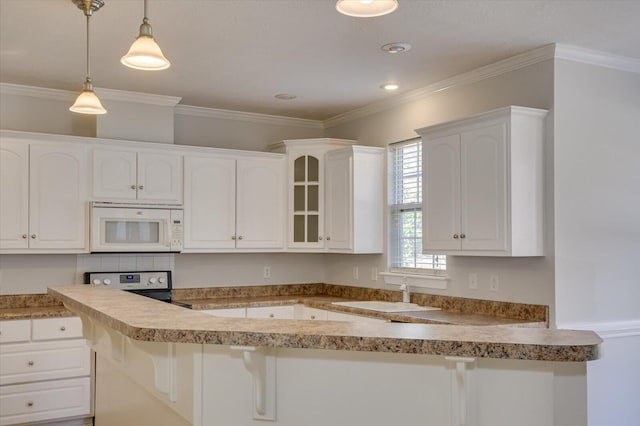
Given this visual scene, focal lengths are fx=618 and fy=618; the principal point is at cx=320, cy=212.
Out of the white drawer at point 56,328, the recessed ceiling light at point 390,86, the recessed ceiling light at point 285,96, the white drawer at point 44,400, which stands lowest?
the white drawer at point 44,400

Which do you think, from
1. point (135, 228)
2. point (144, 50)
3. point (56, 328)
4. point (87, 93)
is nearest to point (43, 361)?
point (56, 328)

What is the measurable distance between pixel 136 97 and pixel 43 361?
2.17m

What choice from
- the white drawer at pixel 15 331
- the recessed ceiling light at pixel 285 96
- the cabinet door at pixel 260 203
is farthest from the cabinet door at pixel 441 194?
the white drawer at pixel 15 331

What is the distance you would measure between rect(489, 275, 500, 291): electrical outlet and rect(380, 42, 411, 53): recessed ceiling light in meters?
1.64

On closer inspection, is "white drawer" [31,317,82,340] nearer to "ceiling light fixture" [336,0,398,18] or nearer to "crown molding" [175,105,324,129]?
"crown molding" [175,105,324,129]

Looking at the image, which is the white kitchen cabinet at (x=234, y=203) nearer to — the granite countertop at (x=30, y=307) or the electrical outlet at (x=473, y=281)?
the granite countertop at (x=30, y=307)

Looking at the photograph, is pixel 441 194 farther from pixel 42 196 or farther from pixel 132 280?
pixel 42 196

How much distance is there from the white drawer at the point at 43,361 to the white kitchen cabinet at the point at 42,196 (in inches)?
27.9

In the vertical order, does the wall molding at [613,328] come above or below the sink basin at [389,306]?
below

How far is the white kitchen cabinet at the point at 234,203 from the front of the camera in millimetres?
5219

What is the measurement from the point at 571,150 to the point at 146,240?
324 centimetres

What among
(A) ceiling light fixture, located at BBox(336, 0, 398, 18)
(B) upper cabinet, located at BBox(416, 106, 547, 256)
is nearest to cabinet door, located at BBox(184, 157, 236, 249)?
(B) upper cabinet, located at BBox(416, 106, 547, 256)

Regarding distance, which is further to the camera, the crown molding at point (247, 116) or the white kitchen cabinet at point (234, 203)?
the crown molding at point (247, 116)

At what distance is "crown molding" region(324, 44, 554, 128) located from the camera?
3.91 metres
